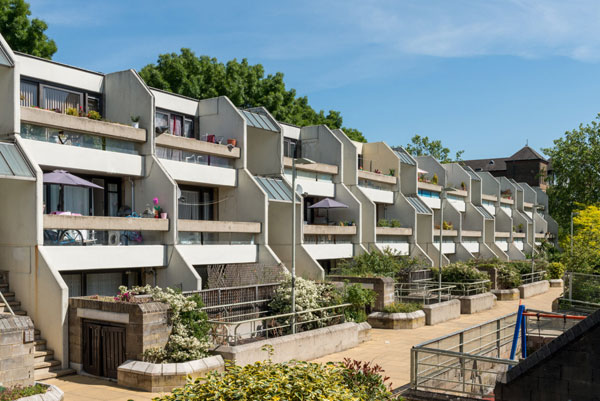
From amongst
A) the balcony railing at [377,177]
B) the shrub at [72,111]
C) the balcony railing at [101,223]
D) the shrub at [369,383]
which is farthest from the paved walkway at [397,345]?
the shrub at [72,111]

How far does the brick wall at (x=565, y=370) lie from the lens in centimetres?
1088

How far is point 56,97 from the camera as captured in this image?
76.0ft

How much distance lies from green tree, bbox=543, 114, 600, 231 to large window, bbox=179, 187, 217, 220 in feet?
156

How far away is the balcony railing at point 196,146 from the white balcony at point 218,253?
14.0 ft

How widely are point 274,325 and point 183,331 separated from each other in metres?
4.75

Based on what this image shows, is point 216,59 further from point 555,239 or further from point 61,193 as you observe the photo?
point 555,239

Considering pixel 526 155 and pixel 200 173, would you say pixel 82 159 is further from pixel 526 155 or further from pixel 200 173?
pixel 526 155

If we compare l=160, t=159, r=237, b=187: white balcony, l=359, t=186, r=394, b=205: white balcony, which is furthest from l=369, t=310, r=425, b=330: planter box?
l=359, t=186, r=394, b=205: white balcony

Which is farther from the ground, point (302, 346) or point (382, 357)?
point (302, 346)

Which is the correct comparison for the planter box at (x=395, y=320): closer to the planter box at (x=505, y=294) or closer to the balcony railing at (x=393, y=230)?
the balcony railing at (x=393, y=230)

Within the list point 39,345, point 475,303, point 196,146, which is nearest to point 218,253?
point 196,146

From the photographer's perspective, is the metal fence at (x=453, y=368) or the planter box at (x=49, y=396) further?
the planter box at (x=49, y=396)

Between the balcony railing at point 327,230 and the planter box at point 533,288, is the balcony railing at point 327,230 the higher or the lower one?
the higher one

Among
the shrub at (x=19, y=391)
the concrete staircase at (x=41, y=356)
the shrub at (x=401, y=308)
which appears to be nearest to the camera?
the shrub at (x=19, y=391)
